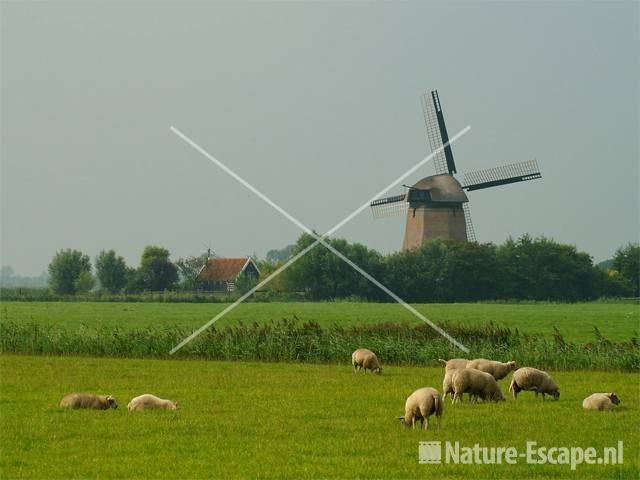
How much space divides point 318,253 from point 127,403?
3056 inches

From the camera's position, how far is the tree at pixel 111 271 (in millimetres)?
120188

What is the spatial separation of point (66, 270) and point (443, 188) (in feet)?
206

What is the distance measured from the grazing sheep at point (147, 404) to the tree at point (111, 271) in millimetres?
105162

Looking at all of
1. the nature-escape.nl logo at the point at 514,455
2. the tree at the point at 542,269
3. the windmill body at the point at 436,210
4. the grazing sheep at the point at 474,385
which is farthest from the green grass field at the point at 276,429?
the tree at the point at 542,269

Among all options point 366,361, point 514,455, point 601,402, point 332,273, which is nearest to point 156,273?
point 332,273

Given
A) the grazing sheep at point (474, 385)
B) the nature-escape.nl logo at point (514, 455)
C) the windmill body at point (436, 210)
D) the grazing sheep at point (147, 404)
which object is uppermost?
the windmill body at point (436, 210)

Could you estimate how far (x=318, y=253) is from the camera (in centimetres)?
9575

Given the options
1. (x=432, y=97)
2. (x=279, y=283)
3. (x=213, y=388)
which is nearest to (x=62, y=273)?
(x=279, y=283)

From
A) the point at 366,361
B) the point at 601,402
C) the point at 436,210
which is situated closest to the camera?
the point at 601,402

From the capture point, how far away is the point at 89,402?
1725cm

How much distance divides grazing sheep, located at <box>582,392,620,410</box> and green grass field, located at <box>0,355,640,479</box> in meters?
0.22

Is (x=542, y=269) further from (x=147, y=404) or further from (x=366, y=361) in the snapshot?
(x=147, y=404)

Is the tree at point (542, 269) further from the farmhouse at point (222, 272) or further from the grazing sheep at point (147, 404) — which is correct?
the grazing sheep at point (147, 404)

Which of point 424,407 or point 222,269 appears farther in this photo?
point 222,269
